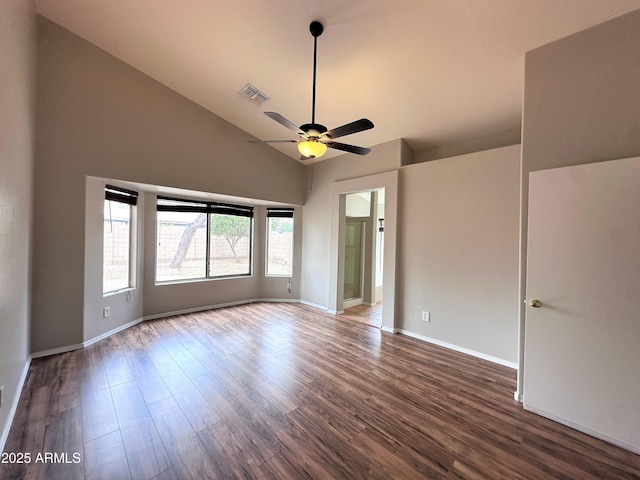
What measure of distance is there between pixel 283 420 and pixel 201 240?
3.73 m

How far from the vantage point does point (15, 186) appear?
6.43ft

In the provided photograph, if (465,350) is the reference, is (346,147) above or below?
above

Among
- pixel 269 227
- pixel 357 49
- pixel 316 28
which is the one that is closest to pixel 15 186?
pixel 316 28

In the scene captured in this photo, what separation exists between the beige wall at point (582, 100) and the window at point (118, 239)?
4879 mm

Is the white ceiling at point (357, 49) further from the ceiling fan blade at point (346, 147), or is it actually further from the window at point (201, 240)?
the window at point (201, 240)

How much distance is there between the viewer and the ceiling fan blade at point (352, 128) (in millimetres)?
2010

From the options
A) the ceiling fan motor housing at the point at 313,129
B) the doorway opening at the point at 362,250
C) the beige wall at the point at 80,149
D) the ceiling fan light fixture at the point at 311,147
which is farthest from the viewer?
the doorway opening at the point at 362,250

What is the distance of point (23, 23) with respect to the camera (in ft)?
6.87

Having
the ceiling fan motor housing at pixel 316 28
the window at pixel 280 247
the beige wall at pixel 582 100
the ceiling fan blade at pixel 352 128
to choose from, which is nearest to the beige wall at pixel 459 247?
the beige wall at pixel 582 100

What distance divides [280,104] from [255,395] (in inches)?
139

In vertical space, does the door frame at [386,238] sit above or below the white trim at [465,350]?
above

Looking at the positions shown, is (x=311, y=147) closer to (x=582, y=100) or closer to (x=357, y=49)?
(x=357, y=49)

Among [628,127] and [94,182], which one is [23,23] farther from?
[628,127]

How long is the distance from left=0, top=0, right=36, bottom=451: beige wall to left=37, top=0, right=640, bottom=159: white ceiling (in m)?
0.98
